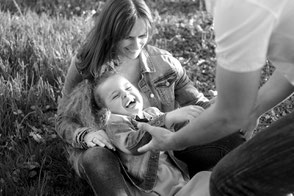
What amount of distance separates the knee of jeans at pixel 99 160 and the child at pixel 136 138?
0.23ft

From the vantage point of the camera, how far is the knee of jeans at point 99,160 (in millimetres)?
2816

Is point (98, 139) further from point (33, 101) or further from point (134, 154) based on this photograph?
point (33, 101)

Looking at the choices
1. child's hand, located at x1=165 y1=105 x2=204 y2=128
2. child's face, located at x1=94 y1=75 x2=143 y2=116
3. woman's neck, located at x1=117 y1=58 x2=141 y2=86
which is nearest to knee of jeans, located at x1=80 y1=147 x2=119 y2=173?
child's face, located at x1=94 y1=75 x2=143 y2=116

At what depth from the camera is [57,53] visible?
13.2 feet

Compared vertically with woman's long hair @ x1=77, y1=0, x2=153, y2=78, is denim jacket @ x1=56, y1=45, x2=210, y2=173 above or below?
below

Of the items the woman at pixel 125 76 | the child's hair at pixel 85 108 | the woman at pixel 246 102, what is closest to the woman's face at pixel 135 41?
the woman at pixel 125 76

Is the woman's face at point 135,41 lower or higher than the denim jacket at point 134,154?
higher

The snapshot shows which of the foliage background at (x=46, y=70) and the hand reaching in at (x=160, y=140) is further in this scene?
the foliage background at (x=46, y=70)

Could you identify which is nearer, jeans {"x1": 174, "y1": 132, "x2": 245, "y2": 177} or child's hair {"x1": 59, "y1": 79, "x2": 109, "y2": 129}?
jeans {"x1": 174, "y1": 132, "x2": 245, "y2": 177}

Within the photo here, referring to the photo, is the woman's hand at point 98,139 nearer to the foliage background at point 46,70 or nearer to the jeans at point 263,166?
the foliage background at point 46,70

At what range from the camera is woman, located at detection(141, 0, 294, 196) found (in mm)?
1813

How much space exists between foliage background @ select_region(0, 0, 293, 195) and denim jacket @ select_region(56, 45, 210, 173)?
22 centimetres

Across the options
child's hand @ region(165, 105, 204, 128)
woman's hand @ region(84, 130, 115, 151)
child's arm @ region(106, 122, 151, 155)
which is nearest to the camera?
child's hand @ region(165, 105, 204, 128)

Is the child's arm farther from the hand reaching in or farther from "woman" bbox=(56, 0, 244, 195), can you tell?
the hand reaching in
